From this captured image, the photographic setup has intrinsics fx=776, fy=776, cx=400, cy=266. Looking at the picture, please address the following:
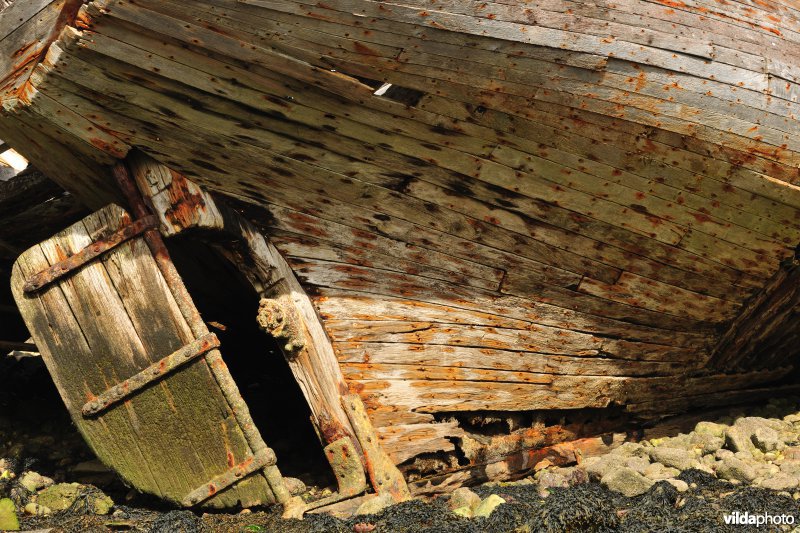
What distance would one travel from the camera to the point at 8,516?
427 cm

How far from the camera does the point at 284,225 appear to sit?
14.3 ft

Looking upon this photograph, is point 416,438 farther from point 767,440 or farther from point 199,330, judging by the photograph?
point 767,440

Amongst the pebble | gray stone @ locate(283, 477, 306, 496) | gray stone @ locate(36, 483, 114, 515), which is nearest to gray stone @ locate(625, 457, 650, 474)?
the pebble

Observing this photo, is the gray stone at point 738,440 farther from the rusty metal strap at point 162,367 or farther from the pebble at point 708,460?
the rusty metal strap at point 162,367

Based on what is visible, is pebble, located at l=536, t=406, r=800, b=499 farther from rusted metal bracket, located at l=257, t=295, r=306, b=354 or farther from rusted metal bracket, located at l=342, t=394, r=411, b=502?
rusted metal bracket, located at l=257, t=295, r=306, b=354

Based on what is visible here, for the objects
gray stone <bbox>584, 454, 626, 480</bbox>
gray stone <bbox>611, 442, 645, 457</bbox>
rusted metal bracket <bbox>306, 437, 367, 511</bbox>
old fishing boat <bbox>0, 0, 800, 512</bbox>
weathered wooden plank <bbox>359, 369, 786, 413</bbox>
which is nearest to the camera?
old fishing boat <bbox>0, 0, 800, 512</bbox>

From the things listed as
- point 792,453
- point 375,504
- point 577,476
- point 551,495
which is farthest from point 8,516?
point 792,453

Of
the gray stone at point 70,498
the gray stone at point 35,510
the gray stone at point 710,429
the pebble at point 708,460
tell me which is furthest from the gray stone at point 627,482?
the gray stone at point 35,510

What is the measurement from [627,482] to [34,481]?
3.64 metres

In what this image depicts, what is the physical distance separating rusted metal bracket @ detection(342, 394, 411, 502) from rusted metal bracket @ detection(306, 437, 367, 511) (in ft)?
0.20

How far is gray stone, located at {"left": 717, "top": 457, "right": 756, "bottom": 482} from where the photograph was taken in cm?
452

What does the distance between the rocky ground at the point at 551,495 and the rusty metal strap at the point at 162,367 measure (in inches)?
27.8

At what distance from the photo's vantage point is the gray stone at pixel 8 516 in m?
4.19

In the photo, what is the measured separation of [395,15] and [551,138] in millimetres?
1081
